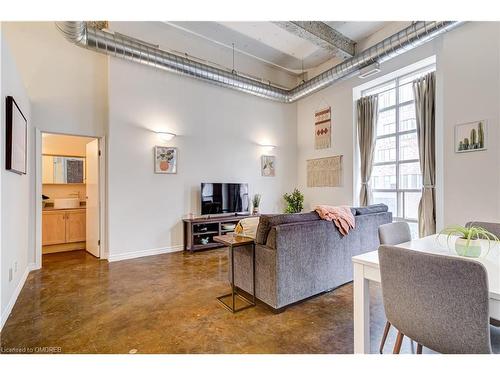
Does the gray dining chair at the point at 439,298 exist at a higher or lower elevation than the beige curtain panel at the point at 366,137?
lower

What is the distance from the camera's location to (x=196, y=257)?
421 cm

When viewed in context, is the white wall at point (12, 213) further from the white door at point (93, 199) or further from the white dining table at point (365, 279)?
the white dining table at point (365, 279)

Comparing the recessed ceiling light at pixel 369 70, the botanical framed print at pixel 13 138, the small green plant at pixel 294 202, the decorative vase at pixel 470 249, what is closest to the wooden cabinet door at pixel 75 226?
the botanical framed print at pixel 13 138

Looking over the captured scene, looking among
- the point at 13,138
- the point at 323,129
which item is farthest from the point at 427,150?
the point at 13,138

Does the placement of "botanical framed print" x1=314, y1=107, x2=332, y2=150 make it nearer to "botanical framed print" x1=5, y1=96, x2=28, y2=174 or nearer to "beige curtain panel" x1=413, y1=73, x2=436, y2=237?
"beige curtain panel" x1=413, y1=73, x2=436, y2=237

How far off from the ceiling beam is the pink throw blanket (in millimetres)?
2686

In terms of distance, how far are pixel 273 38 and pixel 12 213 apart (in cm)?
471

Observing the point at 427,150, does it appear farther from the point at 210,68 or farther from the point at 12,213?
the point at 12,213

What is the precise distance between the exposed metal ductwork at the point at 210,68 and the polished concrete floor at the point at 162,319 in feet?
10.5

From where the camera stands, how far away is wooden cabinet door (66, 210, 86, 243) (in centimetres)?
468

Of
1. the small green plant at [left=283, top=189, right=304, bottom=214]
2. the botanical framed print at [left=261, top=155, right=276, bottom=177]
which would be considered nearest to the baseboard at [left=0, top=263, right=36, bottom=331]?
the botanical framed print at [left=261, top=155, right=276, bottom=177]

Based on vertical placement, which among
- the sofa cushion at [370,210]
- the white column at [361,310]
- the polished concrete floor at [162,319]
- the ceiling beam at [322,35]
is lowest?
the polished concrete floor at [162,319]

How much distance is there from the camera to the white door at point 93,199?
4.18 m

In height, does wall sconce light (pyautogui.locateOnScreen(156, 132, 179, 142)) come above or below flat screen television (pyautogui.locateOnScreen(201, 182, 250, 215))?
above
